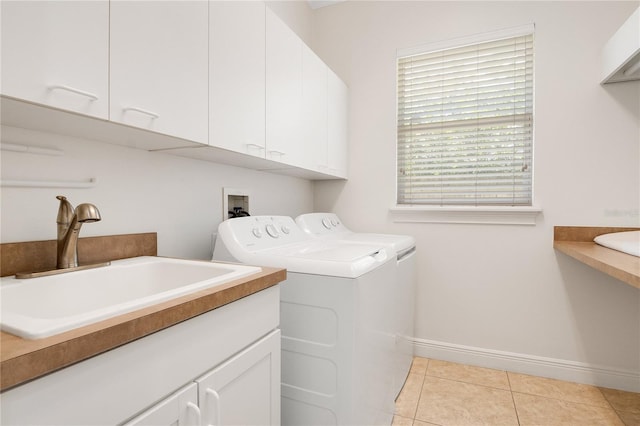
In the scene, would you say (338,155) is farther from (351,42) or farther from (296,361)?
(296,361)

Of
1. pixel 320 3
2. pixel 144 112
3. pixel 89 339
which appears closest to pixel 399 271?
pixel 144 112

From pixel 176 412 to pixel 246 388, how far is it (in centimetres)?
26

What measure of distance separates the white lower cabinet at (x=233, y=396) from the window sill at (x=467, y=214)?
164 cm

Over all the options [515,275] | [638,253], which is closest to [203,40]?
[638,253]

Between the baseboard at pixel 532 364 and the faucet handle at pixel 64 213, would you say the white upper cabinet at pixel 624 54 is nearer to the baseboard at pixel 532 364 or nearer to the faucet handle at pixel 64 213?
the baseboard at pixel 532 364

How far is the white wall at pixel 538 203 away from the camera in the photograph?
1.98 m

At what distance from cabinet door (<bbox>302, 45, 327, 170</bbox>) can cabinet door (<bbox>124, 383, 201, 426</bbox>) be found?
1400mm

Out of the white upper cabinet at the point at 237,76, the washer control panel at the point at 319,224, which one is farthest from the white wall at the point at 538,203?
the white upper cabinet at the point at 237,76

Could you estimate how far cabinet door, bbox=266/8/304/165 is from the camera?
1.57 metres

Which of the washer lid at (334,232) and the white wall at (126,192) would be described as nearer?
the white wall at (126,192)

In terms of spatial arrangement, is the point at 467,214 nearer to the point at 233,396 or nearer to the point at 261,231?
the point at 261,231

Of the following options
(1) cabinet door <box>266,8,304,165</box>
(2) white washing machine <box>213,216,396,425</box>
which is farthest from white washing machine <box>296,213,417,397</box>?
(1) cabinet door <box>266,8,304,165</box>

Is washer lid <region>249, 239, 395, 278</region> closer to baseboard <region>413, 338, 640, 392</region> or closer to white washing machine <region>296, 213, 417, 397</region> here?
white washing machine <region>296, 213, 417, 397</region>

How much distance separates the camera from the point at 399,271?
186cm
